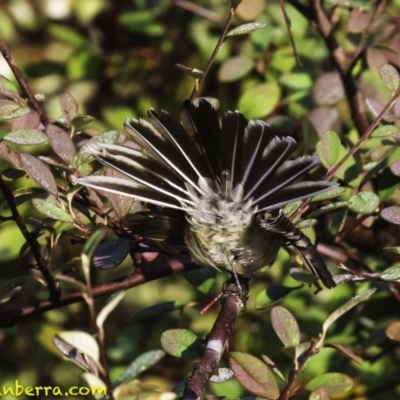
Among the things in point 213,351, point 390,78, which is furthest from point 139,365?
point 390,78

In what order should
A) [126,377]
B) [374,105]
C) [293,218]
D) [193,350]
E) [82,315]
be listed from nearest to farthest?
[126,377], [193,350], [293,218], [374,105], [82,315]

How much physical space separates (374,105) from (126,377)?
1.06 meters

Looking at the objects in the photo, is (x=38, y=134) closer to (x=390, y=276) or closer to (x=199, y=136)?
(x=199, y=136)

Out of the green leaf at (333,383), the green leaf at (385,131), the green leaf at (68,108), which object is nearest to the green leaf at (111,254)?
the green leaf at (68,108)

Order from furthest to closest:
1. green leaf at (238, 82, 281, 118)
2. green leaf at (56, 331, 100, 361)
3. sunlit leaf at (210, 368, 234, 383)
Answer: green leaf at (238, 82, 281, 118) → sunlit leaf at (210, 368, 234, 383) → green leaf at (56, 331, 100, 361)

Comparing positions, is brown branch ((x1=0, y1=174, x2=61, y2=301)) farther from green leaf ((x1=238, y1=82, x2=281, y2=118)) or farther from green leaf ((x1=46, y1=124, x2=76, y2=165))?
green leaf ((x1=238, y1=82, x2=281, y2=118))

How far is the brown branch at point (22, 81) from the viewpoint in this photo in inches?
65.9

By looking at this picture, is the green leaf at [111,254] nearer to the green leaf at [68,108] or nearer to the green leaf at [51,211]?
the green leaf at [51,211]

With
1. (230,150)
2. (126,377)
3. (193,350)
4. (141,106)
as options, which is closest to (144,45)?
(141,106)

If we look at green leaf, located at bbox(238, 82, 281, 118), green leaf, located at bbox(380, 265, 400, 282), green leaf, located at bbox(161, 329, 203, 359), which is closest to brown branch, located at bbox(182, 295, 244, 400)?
green leaf, located at bbox(161, 329, 203, 359)

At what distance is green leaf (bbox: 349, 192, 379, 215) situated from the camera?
78.3 inches

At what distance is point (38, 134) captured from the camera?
5.72 feet

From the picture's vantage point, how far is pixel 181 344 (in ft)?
5.25

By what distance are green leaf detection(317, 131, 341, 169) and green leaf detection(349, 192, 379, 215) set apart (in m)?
0.14
